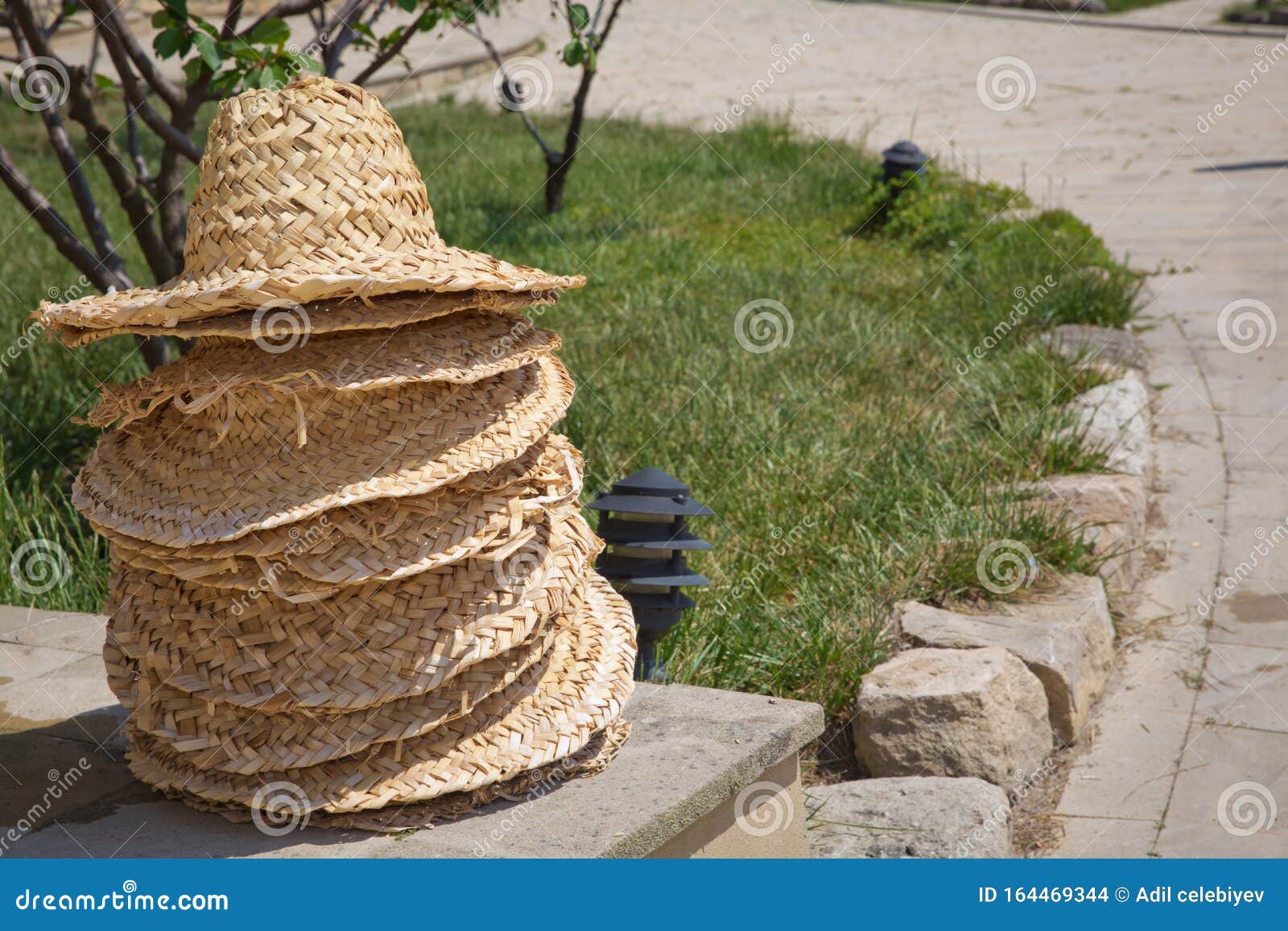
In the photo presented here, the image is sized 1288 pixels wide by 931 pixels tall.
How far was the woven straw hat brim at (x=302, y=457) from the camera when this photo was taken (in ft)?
7.30

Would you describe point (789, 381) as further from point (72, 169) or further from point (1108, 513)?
point (72, 169)

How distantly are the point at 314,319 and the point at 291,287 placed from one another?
0.10m

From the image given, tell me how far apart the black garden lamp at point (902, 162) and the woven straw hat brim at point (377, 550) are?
682cm

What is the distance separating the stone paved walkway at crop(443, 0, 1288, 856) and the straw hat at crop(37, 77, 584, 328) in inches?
96.0

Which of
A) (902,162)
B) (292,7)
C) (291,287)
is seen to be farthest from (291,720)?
(902,162)

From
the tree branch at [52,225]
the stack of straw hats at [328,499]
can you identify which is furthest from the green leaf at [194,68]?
the stack of straw hats at [328,499]

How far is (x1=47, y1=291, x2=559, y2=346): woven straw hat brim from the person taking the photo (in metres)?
2.20

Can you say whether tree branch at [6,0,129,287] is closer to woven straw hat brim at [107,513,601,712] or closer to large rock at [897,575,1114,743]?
woven straw hat brim at [107,513,601,712]

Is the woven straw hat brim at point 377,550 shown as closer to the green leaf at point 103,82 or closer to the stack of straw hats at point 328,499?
the stack of straw hats at point 328,499

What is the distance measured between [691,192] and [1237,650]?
5707 mm

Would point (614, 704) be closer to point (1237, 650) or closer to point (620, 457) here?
point (620, 457)

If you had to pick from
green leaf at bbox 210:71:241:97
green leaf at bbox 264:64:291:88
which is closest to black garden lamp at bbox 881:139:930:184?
green leaf at bbox 210:71:241:97

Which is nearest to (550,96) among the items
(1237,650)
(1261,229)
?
(1261,229)

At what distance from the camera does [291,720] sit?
2.34 meters
